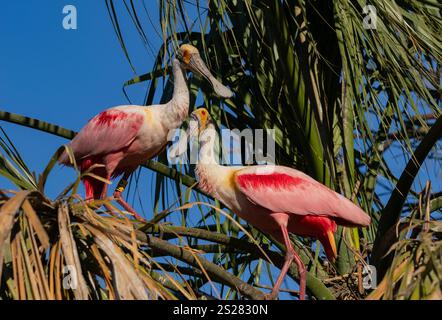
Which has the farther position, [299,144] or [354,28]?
[299,144]

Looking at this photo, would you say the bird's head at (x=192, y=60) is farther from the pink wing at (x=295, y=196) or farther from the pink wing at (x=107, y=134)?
the pink wing at (x=295, y=196)

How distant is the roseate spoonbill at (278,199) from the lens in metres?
5.55

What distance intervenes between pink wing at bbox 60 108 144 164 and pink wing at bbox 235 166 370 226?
3.36ft

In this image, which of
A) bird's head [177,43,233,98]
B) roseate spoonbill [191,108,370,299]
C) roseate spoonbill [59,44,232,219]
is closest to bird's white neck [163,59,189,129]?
roseate spoonbill [59,44,232,219]

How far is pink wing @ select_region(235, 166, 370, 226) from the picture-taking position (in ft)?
18.1

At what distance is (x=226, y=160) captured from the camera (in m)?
6.33

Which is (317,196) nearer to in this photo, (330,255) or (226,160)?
(330,255)

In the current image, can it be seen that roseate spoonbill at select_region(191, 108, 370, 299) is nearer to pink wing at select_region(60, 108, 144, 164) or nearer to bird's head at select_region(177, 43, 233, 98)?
pink wing at select_region(60, 108, 144, 164)

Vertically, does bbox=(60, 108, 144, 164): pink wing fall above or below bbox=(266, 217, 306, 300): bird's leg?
above

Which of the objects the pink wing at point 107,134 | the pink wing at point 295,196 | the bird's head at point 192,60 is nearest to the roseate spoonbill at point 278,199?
the pink wing at point 295,196

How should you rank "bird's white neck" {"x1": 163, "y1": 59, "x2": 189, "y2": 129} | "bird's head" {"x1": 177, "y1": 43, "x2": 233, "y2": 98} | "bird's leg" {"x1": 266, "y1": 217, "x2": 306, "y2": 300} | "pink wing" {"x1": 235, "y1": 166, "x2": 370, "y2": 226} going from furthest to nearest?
"bird's head" {"x1": 177, "y1": 43, "x2": 233, "y2": 98} < "bird's white neck" {"x1": 163, "y1": 59, "x2": 189, "y2": 129} < "pink wing" {"x1": 235, "y1": 166, "x2": 370, "y2": 226} < "bird's leg" {"x1": 266, "y1": 217, "x2": 306, "y2": 300}
